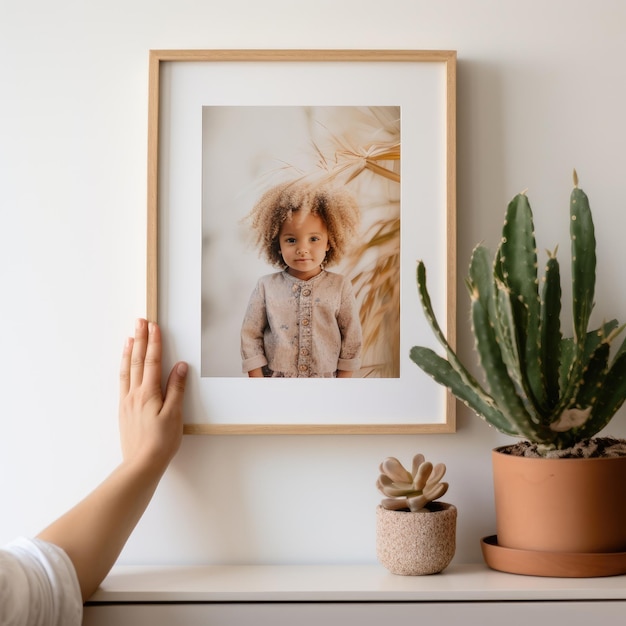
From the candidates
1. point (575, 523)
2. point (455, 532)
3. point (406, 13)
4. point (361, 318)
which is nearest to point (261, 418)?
point (361, 318)

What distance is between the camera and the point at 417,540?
94 centimetres

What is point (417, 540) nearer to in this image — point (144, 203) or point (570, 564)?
point (570, 564)

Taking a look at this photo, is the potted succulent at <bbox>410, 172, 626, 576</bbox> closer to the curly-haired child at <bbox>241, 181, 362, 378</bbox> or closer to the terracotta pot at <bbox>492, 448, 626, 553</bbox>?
the terracotta pot at <bbox>492, 448, 626, 553</bbox>

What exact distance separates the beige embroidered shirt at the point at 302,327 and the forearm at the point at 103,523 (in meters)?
0.21

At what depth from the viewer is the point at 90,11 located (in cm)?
109

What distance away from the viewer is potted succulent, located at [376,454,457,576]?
0.94 m

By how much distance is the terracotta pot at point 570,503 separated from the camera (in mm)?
918

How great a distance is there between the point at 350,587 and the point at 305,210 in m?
0.50

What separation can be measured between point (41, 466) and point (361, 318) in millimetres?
492

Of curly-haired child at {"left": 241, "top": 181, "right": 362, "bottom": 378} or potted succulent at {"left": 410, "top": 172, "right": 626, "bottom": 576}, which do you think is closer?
potted succulent at {"left": 410, "top": 172, "right": 626, "bottom": 576}

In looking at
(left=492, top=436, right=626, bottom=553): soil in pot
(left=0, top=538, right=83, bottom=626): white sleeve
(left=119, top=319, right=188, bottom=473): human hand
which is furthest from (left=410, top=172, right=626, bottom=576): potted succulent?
(left=0, top=538, right=83, bottom=626): white sleeve

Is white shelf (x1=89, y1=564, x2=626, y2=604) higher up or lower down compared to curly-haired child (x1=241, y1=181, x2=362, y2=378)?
lower down

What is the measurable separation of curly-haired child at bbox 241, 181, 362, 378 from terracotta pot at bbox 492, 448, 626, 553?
277 millimetres

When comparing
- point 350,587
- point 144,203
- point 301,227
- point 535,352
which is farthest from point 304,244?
point 350,587
